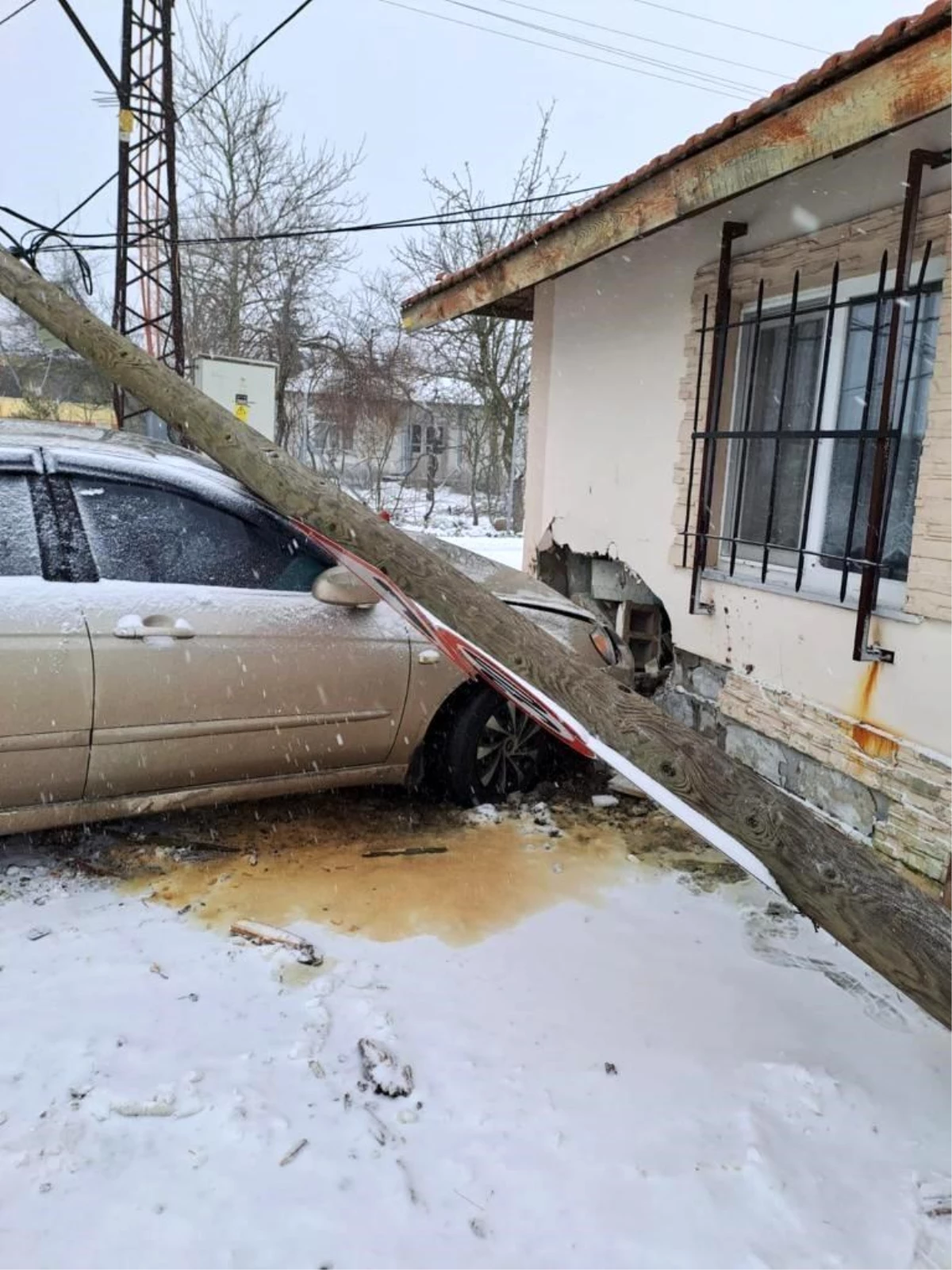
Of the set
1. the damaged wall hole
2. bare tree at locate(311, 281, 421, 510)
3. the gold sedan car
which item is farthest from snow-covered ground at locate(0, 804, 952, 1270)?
bare tree at locate(311, 281, 421, 510)

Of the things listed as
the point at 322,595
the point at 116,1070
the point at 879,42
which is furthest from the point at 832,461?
the point at 116,1070

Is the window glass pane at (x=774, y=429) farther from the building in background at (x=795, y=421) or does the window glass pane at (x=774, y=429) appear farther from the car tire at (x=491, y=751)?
the car tire at (x=491, y=751)

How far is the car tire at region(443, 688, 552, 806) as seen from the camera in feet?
13.2

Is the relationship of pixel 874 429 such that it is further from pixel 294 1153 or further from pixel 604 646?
pixel 294 1153

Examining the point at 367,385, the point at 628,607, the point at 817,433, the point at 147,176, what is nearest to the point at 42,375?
the point at 367,385

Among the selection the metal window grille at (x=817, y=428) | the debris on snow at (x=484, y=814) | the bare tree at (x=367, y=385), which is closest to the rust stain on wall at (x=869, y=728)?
the metal window grille at (x=817, y=428)

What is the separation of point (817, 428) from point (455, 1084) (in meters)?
3.53

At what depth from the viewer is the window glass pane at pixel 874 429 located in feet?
12.9

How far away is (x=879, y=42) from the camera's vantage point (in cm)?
285

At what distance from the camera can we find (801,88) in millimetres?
3184

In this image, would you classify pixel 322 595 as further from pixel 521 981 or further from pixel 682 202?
pixel 682 202

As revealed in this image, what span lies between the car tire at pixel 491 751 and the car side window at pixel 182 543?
97cm

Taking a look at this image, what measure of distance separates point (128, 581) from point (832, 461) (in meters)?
3.43

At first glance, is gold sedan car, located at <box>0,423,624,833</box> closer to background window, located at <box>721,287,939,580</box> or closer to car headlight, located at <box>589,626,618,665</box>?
car headlight, located at <box>589,626,618,665</box>
